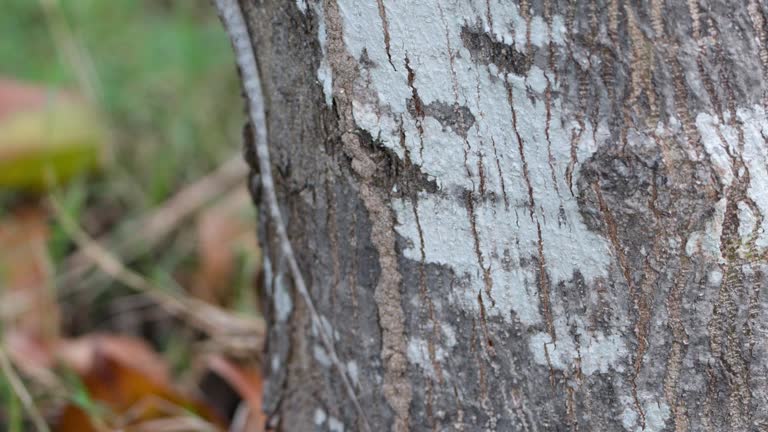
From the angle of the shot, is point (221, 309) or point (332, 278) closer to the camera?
point (332, 278)

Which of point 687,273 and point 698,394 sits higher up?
point 687,273

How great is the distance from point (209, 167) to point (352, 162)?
149 cm

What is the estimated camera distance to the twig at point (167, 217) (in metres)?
1.71

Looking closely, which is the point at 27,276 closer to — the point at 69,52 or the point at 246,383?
the point at 69,52

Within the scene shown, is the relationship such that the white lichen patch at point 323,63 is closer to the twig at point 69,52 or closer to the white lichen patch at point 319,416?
the white lichen patch at point 319,416

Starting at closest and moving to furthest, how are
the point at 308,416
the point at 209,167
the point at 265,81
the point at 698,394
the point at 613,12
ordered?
the point at 613,12 → the point at 698,394 → the point at 265,81 → the point at 308,416 → the point at 209,167

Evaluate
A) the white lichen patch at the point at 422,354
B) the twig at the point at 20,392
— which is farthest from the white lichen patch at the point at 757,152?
the twig at the point at 20,392

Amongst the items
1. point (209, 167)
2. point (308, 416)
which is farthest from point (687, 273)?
point (209, 167)

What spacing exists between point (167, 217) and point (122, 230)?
10cm

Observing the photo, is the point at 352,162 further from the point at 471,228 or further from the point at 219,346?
the point at 219,346

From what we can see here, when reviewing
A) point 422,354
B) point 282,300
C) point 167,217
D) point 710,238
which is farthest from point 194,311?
point 710,238

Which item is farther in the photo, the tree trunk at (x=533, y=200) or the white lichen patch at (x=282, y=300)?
the white lichen patch at (x=282, y=300)

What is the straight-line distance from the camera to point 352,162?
70cm

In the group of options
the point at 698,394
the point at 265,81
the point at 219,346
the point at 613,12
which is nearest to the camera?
the point at 613,12
